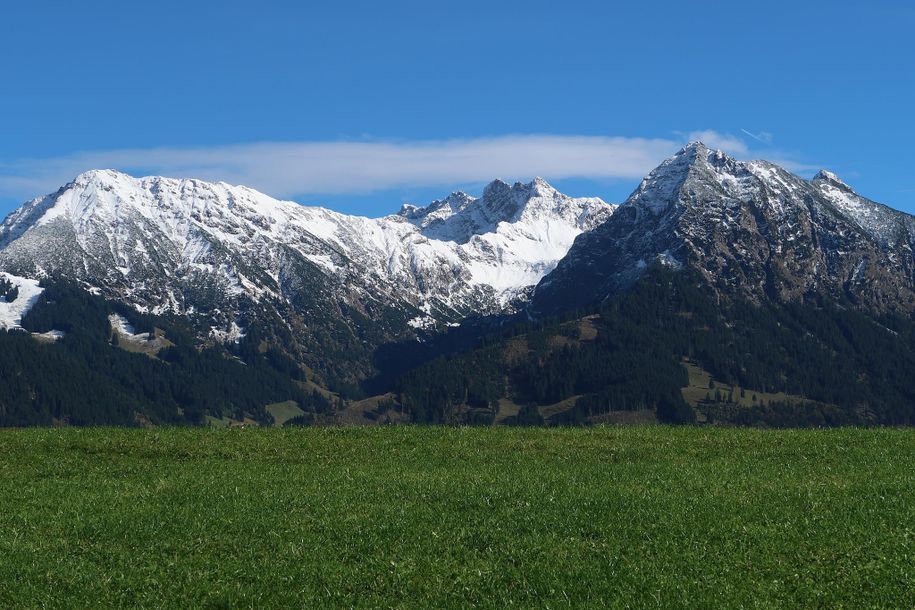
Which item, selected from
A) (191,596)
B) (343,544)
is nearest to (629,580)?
(343,544)

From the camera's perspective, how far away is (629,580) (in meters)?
24.7

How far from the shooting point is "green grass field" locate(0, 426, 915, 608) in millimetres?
24453

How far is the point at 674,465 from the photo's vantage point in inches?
1478

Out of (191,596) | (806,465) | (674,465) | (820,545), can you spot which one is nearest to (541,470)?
(674,465)

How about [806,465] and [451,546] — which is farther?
[806,465]

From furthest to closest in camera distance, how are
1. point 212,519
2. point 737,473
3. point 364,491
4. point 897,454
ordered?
point 897,454 < point 737,473 < point 364,491 < point 212,519

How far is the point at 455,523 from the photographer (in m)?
29.4

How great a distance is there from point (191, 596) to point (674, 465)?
63.6 feet

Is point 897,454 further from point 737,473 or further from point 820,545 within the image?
point 820,545

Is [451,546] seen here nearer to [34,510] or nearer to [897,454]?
[34,510]

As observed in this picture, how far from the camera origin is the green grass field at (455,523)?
24453mm

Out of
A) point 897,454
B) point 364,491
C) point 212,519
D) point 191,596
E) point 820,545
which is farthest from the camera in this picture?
point 897,454

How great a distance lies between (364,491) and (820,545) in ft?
46.6

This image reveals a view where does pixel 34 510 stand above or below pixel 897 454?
below
